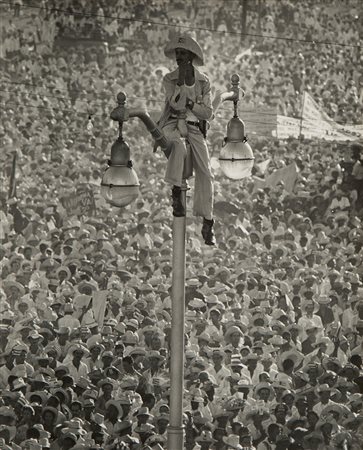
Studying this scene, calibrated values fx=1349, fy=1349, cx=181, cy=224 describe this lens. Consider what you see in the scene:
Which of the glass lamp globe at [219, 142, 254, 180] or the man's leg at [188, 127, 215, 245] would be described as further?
the glass lamp globe at [219, 142, 254, 180]

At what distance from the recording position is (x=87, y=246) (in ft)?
66.9

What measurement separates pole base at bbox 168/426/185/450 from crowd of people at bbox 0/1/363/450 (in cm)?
485

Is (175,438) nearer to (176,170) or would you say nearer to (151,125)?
(176,170)

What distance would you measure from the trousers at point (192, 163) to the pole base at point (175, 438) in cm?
155

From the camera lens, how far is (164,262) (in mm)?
19859

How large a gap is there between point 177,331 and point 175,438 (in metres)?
0.74

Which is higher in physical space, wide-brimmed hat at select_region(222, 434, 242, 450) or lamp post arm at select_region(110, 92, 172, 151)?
lamp post arm at select_region(110, 92, 172, 151)

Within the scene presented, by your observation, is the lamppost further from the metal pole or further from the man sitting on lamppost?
the man sitting on lamppost

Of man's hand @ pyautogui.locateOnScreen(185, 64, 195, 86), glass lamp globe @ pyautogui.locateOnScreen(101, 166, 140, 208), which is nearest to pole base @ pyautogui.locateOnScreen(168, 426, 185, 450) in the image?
glass lamp globe @ pyautogui.locateOnScreen(101, 166, 140, 208)

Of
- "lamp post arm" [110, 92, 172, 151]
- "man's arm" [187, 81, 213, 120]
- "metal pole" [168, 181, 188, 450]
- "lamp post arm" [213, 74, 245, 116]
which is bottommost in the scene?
"metal pole" [168, 181, 188, 450]

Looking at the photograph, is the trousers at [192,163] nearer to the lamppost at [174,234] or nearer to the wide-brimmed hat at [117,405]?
the lamppost at [174,234]

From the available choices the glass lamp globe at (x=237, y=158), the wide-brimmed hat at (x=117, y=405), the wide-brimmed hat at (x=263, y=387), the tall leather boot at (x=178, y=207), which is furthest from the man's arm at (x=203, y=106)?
the wide-brimmed hat at (x=263, y=387)

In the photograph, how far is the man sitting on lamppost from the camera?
369 inches

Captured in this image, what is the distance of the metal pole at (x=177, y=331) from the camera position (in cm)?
914
